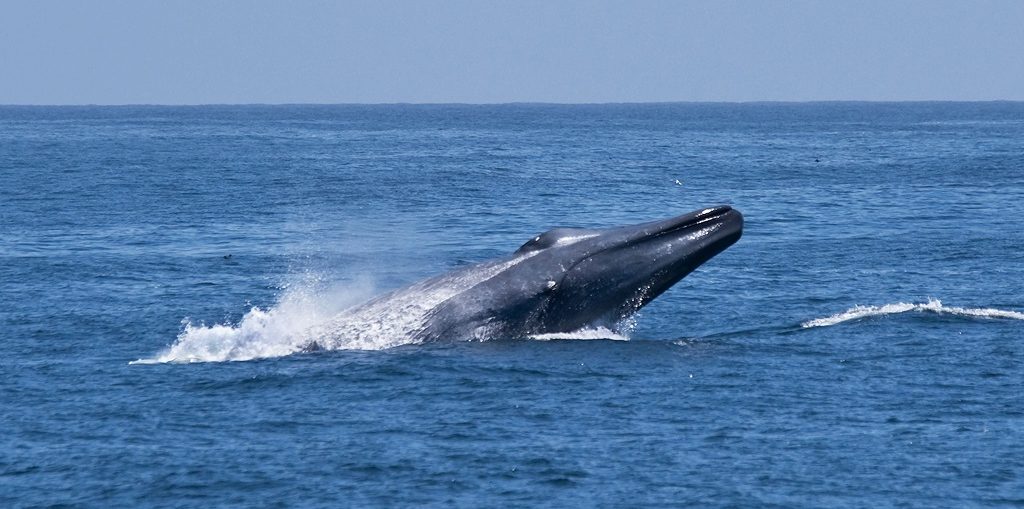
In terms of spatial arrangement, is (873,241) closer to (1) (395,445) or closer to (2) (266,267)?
(2) (266,267)

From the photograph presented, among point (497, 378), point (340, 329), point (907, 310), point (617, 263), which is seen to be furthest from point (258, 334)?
point (907, 310)

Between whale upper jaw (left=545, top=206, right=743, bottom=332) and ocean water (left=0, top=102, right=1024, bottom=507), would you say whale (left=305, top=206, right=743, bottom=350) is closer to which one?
whale upper jaw (left=545, top=206, right=743, bottom=332)

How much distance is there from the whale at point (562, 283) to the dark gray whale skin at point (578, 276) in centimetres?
1

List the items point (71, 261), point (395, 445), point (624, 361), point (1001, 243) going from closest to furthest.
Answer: point (395, 445), point (624, 361), point (71, 261), point (1001, 243)

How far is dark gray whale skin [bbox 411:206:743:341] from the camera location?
2138cm

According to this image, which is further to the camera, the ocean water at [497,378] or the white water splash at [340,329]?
the white water splash at [340,329]

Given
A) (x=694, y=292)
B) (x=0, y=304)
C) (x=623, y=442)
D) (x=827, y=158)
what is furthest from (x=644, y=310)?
(x=827, y=158)

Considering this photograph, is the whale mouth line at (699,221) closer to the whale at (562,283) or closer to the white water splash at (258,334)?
the whale at (562,283)

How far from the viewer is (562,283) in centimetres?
2134

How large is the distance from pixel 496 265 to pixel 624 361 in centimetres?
233

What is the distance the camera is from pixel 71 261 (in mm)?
35469

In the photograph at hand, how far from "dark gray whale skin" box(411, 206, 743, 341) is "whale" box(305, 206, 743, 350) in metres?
0.01

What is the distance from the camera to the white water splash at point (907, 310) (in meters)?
25.5

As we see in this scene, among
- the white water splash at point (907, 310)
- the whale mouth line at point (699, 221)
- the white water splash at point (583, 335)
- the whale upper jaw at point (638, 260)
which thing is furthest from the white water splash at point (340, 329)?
the white water splash at point (907, 310)
